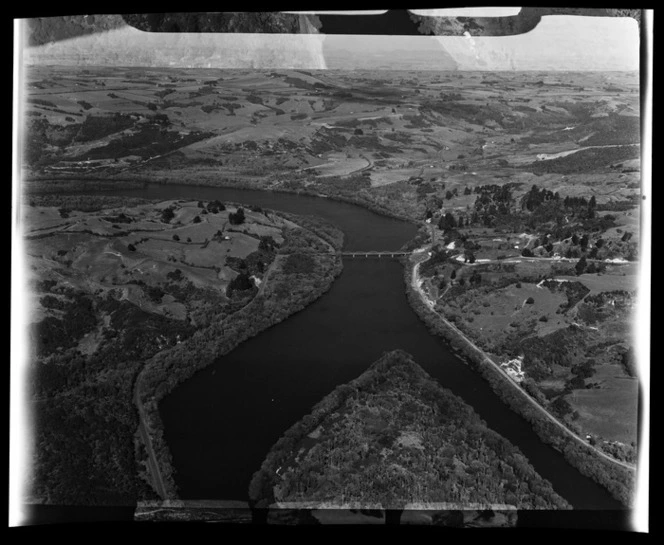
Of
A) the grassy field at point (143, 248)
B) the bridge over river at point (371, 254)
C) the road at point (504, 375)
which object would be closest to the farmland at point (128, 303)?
the grassy field at point (143, 248)

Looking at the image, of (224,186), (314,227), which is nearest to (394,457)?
(314,227)

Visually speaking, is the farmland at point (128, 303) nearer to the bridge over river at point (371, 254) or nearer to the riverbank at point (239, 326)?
the riverbank at point (239, 326)

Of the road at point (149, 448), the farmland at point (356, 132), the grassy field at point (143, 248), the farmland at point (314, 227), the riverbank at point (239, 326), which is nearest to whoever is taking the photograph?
the road at point (149, 448)

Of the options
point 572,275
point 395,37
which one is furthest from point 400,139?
point 572,275

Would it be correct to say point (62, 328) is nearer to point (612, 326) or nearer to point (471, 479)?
point (471, 479)

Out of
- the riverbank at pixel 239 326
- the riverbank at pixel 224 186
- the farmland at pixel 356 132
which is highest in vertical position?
the farmland at pixel 356 132

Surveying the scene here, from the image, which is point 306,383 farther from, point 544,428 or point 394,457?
point 544,428
